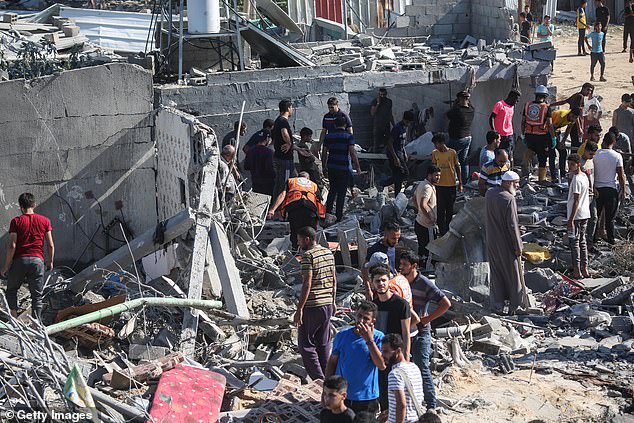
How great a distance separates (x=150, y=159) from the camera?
13.5 meters

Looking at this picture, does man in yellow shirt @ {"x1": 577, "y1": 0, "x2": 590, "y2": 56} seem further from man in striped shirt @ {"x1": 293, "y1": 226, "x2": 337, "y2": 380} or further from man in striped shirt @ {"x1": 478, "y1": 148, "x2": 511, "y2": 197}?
man in striped shirt @ {"x1": 293, "y1": 226, "x2": 337, "y2": 380}

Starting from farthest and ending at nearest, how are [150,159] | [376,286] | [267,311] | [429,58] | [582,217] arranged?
1. [429,58]
2. [150,159]
3. [582,217]
4. [267,311]
5. [376,286]

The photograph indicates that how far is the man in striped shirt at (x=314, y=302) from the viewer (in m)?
9.00

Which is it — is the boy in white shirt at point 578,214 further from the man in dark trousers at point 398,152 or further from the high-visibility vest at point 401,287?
the high-visibility vest at point 401,287

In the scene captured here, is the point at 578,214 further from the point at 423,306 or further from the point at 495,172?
the point at 423,306

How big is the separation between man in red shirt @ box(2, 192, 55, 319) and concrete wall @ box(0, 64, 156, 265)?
7.05 ft

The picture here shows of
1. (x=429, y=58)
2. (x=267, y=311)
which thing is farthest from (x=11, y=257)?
(x=429, y=58)

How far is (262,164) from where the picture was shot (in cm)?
1434

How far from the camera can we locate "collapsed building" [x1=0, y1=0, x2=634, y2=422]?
30.0 feet

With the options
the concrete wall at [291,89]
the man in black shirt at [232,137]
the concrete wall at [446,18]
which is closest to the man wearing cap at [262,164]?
the man in black shirt at [232,137]

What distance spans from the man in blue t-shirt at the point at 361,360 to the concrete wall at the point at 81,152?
625 centimetres

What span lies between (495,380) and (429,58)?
9599 millimetres

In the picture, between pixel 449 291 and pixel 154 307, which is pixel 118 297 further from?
pixel 449 291

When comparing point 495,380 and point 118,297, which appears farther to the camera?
point 118,297
